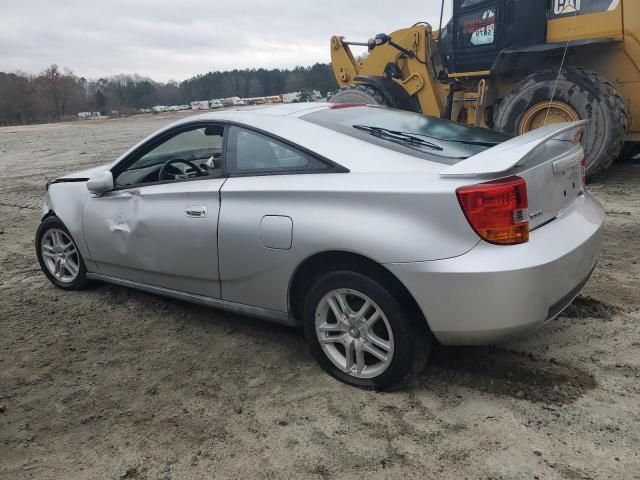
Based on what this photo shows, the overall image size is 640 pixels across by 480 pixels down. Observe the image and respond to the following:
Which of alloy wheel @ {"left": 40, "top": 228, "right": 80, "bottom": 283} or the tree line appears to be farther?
the tree line

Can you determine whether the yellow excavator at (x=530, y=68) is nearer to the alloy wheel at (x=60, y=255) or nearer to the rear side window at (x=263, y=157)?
the rear side window at (x=263, y=157)

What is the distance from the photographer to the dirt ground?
2.38 metres

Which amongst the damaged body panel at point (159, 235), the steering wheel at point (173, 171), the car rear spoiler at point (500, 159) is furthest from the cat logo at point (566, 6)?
the damaged body panel at point (159, 235)

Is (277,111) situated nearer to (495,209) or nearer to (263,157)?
(263,157)

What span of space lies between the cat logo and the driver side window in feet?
17.8

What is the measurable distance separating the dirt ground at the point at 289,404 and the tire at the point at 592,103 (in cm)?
322

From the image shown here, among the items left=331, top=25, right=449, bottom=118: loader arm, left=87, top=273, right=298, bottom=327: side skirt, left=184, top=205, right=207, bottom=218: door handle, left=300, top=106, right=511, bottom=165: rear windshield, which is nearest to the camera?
left=300, top=106, right=511, bottom=165: rear windshield

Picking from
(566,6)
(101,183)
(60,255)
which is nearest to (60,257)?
(60,255)

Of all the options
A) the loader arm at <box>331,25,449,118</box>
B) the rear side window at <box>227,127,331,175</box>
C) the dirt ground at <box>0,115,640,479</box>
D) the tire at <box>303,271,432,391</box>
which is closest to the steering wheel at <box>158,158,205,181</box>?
the rear side window at <box>227,127,331,175</box>

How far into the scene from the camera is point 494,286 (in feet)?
7.98

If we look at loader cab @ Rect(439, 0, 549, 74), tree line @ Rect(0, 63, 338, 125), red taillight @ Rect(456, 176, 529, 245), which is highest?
tree line @ Rect(0, 63, 338, 125)

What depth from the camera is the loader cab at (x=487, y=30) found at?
7383 mm

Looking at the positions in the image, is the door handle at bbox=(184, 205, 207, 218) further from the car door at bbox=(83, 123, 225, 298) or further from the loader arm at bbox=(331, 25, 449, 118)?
the loader arm at bbox=(331, 25, 449, 118)

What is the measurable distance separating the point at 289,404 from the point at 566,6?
6.68 m
